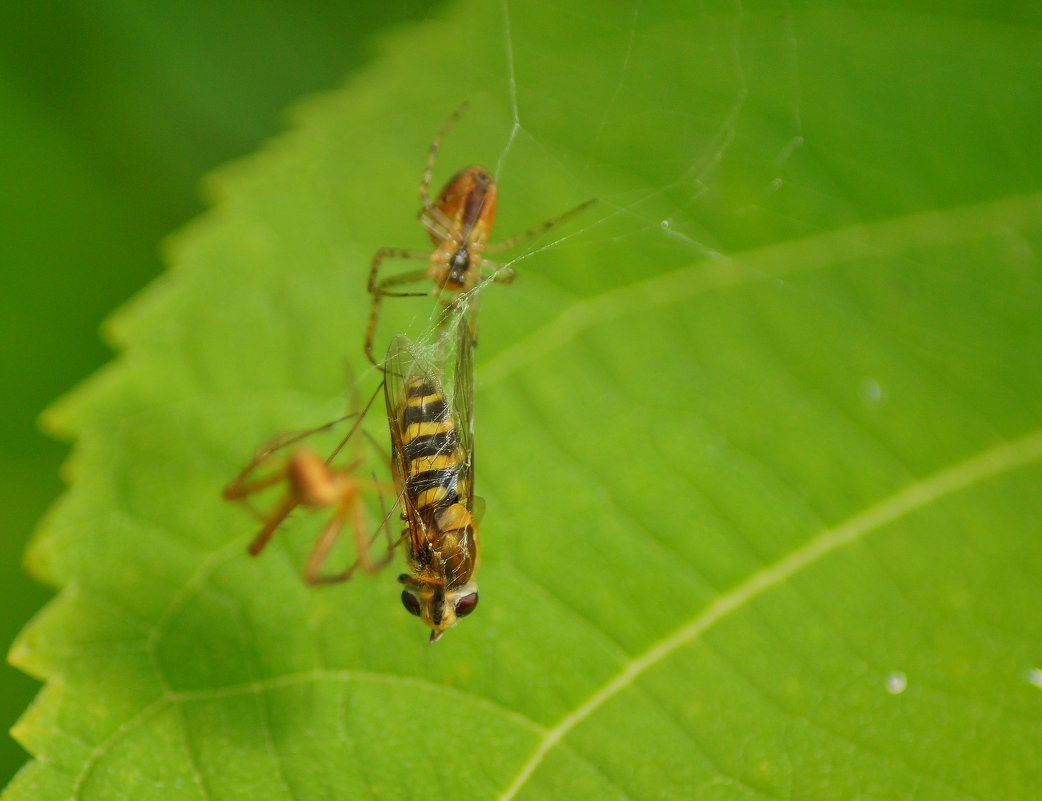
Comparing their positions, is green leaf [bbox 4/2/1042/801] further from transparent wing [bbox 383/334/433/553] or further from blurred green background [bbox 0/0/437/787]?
blurred green background [bbox 0/0/437/787]

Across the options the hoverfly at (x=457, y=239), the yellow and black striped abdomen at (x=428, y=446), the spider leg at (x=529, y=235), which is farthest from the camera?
the spider leg at (x=529, y=235)

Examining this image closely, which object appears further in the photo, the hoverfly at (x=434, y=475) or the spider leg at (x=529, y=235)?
the spider leg at (x=529, y=235)

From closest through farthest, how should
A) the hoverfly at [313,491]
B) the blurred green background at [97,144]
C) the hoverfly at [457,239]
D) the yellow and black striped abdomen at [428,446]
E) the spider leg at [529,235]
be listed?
1. the hoverfly at [313,491]
2. the yellow and black striped abdomen at [428,446]
3. the hoverfly at [457,239]
4. the spider leg at [529,235]
5. the blurred green background at [97,144]

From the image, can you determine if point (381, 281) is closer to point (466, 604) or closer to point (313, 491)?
point (313, 491)

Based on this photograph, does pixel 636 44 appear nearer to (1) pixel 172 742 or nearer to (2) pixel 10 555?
(1) pixel 172 742

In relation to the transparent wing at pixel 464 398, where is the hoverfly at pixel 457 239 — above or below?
above

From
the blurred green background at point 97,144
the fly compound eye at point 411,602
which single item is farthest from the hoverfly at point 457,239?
the blurred green background at point 97,144

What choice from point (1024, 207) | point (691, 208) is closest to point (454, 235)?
point (691, 208)

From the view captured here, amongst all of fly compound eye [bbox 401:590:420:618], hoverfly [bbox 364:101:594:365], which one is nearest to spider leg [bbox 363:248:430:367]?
hoverfly [bbox 364:101:594:365]

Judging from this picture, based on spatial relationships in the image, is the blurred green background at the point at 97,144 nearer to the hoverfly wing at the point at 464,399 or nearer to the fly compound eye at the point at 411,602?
the hoverfly wing at the point at 464,399
